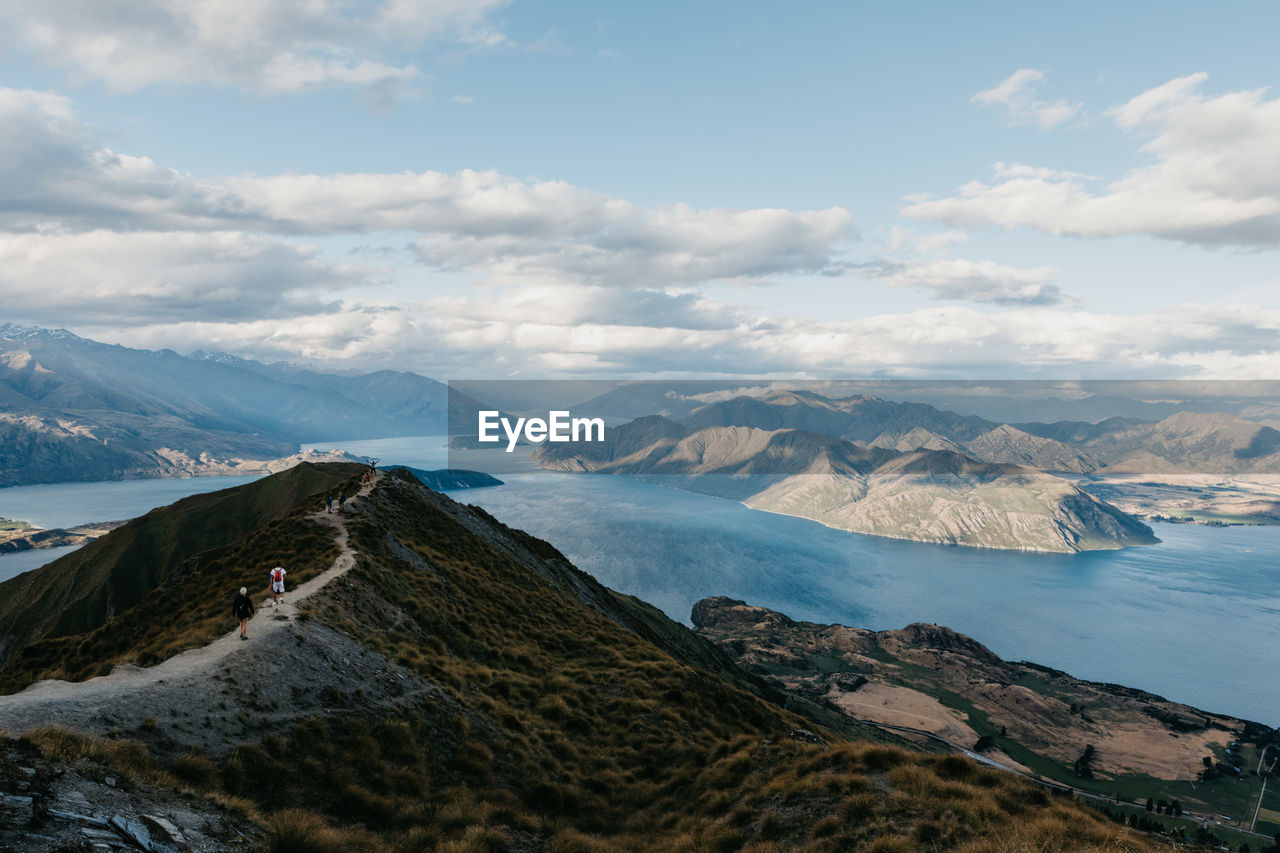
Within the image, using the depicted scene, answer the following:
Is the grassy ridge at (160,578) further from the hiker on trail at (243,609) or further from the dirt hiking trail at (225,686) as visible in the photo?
the dirt hiking trail at (225,686)

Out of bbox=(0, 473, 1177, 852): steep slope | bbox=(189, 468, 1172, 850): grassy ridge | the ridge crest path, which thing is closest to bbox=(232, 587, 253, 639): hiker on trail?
the ridge crest path

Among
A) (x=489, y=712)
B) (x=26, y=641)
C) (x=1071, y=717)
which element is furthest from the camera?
(x=1071, y=717)

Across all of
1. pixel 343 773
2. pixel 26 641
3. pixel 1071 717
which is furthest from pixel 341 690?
Answer: pixel 1071 717

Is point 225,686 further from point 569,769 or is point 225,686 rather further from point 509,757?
point 569,769

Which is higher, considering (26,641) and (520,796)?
(520,796)

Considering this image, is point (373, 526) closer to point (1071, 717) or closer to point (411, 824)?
point (411, 824)

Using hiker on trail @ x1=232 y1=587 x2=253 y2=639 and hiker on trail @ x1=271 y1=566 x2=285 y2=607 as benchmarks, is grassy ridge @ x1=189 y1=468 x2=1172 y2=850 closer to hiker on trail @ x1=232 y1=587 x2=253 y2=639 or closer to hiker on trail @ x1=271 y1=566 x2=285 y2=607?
hiker on trail @ x1=271 y1=566 x2=285 y2=607

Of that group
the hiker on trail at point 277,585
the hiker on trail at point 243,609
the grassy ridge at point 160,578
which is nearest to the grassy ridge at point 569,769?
the hiker on trail at point 277,585
